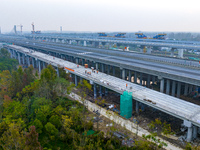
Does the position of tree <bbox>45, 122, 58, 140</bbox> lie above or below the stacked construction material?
below

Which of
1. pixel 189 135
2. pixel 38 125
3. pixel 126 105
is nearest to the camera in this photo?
pixel 189 135

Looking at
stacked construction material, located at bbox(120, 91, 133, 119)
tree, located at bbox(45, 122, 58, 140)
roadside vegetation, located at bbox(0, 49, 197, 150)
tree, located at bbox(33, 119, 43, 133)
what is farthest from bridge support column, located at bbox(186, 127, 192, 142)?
tree, located at bbox(33, 119, 43, 133)

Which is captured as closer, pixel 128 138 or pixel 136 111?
pixel 128 138

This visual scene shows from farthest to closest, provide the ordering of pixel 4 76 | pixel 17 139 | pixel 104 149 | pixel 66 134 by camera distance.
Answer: pixel 4 76
pixel 66 134
pixel 104 149
pixel 17 139

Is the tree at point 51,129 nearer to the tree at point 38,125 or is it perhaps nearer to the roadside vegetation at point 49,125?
the roadside vegetation at point 49,125

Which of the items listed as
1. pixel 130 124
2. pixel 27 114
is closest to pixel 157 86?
pixel 130 124

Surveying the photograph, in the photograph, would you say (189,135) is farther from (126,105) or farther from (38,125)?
(38,125)

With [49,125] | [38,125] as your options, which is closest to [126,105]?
[49,125]

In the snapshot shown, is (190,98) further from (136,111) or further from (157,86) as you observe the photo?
(136,111)

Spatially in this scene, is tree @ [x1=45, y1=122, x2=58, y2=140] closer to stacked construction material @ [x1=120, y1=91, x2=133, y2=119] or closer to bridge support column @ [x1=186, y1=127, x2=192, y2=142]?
stacked construction material @ [x1=120, y1=91, x2=133, y2=119]

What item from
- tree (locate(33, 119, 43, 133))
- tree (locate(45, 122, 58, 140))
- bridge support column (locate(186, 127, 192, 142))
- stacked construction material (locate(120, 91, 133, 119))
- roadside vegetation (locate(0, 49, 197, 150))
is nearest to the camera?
roadside vegetation (locate(0, 49, 197, 150))

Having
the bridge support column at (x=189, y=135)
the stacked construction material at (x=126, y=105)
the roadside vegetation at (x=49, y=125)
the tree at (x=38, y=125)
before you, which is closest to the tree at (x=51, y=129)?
the roadside vegetation at (x=49, y=125)
